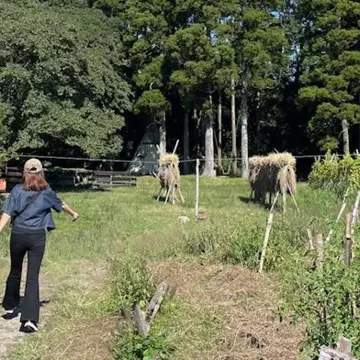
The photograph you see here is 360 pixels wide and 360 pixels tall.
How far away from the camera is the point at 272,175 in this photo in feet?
69.6

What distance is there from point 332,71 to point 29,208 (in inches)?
1150

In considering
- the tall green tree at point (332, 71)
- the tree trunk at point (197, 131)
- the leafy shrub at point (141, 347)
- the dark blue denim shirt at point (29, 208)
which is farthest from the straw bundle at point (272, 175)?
Result: the tree trunk at point (197, 131)

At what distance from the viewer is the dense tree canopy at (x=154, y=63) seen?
81.3ft

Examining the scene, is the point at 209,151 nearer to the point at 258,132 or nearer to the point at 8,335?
the point at 258,132

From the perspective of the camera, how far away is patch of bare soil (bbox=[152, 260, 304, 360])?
4740 mm

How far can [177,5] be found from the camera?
33438mm

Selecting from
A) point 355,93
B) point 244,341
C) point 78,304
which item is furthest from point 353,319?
point 355,93

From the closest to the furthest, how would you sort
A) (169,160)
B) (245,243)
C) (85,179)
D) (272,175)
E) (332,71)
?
(245,243), (272,175), (169,160), (332,71), (85,179)

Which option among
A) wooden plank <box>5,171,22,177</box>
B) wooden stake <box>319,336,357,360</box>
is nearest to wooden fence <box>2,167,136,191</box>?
wooden plank <box>5,171,22,177</box>

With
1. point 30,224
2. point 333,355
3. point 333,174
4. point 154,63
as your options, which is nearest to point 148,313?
point 30,224

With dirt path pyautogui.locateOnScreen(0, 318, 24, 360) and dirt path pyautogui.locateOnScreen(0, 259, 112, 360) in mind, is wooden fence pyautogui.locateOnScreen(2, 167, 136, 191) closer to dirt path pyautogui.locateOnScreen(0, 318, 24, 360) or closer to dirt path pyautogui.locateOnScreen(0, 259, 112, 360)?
dirt path pyautogui.locateOnScreen(0, 259, 112, 360)

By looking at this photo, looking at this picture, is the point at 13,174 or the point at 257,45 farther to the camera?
the point at 257,45

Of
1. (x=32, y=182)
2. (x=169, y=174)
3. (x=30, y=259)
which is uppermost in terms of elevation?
(x=32, y=182)

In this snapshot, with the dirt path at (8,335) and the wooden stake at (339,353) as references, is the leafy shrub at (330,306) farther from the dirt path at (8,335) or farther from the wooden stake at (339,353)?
the dirt path at (8,335)
